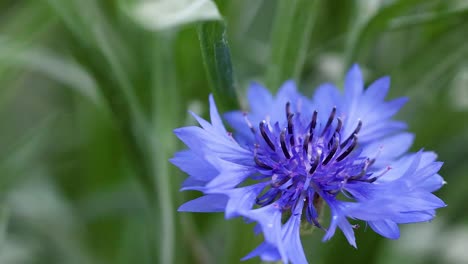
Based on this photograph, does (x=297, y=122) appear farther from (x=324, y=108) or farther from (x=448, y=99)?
(x=448, y=99)

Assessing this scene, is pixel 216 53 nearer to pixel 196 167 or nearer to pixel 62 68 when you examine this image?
pixel 196 167

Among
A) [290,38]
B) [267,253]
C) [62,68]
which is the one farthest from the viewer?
[62,68]

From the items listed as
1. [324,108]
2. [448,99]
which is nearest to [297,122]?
[324,108]

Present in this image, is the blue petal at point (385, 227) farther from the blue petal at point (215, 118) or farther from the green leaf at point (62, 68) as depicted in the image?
the green leaf at point (62, 68)

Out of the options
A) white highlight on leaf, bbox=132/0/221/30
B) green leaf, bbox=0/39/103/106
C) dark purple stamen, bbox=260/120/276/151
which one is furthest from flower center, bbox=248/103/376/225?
green leaf, bbox=0/39/103/106

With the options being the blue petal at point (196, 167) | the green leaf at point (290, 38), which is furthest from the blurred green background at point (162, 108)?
the blue petal at point (196, 167)

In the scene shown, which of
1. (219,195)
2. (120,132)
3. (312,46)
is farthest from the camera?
(312,46)

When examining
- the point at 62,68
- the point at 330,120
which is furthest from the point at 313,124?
the point at 62,68
